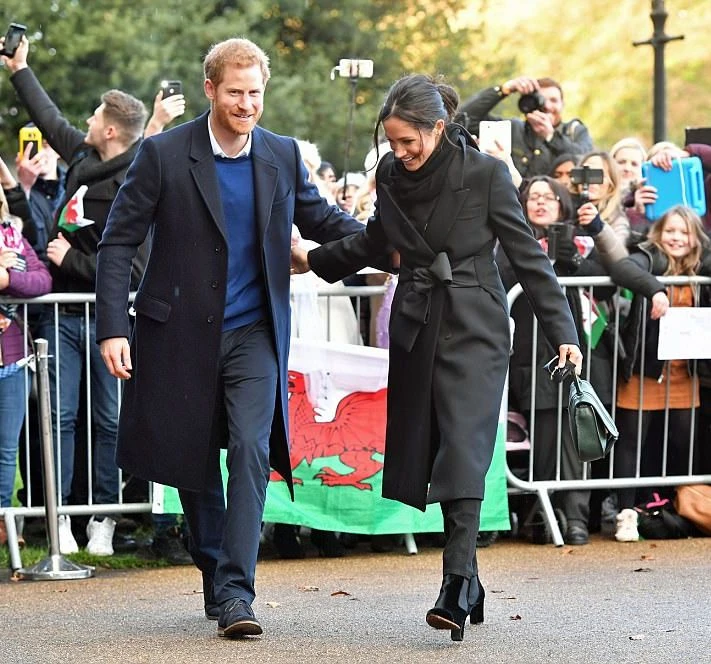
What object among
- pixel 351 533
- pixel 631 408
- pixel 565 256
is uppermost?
pixel 565 256

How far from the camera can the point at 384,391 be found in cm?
830

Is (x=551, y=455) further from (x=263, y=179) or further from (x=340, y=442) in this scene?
(x=263, y=179)

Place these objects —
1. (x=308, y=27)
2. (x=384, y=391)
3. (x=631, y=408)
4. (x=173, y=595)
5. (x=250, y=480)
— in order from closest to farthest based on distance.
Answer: (x=250, y=480) < (x=173, y=595) < (x=384, y=391) < (x=631, y=408) < (x=308, y=27)

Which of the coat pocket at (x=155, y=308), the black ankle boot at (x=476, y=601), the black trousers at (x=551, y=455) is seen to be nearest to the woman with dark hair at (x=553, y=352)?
the black trousers at (x=551, y=455)

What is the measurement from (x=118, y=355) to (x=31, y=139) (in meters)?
3.65

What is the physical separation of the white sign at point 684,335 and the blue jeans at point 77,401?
2.95 metres

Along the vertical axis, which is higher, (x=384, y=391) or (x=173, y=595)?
(x=384, y=391)

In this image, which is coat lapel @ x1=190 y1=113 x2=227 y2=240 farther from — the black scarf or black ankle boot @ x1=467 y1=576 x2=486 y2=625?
black ankle boot @ x1=467 y1=576 x2=486 y2=625

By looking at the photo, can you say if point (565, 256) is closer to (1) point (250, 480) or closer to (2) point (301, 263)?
(2) point (301, 263)

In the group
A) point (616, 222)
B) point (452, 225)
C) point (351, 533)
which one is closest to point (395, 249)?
point (452, 225)

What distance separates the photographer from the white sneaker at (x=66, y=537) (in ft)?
27.1

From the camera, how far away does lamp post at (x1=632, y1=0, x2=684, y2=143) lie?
53.6 ft

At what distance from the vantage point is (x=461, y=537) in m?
5.98

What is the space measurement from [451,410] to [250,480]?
0.79 m
